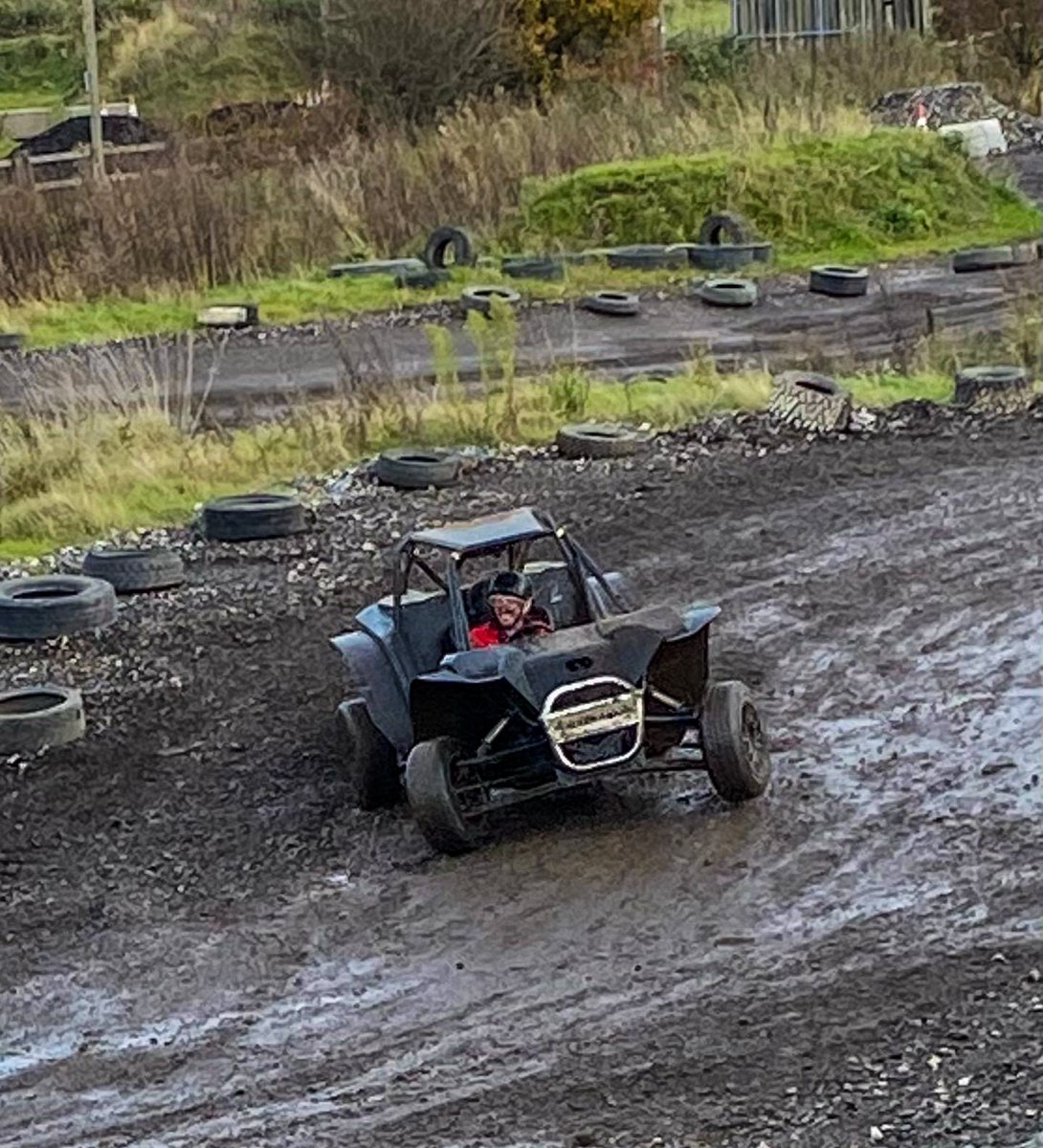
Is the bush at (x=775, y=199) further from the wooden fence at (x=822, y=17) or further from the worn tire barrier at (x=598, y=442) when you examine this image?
the wooden fence at (x=822, y=17)

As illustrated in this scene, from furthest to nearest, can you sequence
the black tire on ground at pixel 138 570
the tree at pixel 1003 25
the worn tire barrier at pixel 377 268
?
the tree at pixel 1003 25 → the worn tire barrier at pixel 377 268 → the black tire on ground at pixel 138 570

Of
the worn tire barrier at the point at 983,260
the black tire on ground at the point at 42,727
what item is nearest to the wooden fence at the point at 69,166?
the worn tire barrier at the point at 983,260

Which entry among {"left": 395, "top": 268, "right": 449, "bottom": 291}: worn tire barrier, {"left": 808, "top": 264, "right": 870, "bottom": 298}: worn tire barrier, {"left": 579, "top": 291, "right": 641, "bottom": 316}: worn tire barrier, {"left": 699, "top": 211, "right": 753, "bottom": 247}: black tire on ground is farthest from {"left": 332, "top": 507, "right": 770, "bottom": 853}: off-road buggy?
{"left": 699, "top": 211, "right": 753, "bottom": 247}: black tire on ground

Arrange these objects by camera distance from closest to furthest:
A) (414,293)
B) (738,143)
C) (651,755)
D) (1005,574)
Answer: (651,755) < (1005,574) < (414,293) < (738,143)

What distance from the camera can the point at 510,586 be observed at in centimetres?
838

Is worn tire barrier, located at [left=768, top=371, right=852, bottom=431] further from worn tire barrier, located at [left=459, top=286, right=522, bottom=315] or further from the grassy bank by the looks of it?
the grassy bank

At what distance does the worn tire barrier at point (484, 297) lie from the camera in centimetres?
2219

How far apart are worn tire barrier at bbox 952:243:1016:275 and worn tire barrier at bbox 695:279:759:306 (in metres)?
2.72

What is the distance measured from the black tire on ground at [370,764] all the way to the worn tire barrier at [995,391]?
8228mm

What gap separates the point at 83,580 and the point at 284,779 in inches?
116

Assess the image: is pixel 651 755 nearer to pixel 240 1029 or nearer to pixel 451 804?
pixel 451 804

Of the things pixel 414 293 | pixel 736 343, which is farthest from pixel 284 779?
pixel 414 293

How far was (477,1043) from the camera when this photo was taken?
21.2 feet

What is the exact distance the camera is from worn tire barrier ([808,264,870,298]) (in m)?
23.0
